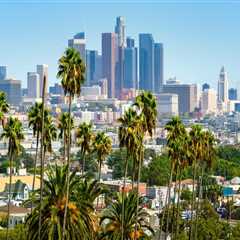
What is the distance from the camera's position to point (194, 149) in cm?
5253

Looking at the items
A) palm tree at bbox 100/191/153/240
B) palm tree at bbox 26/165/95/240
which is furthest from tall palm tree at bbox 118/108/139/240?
palm tree at bbox 26/165/95/240

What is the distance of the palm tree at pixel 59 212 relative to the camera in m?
35.2

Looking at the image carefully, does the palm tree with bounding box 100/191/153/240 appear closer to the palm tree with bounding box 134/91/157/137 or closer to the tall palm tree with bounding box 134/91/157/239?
the tall palm tree with bounding box 134/91/157/239

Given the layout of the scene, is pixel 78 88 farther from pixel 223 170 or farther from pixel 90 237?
pixel 223 170

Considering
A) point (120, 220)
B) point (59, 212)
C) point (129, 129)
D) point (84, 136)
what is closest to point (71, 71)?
point (129, 129)

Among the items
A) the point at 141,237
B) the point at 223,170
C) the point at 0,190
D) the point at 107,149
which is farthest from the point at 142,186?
the point at 141,237

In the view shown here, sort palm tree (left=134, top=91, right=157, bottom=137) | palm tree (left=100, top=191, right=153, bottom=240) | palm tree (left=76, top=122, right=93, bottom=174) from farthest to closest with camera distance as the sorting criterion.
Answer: palm tree (left=76, top=122, right=93, bottom=174)
palm tree (left=100, top=191, right=153, bottom=240)
palm tree (left=134, top=91, right=157, bottom=137)

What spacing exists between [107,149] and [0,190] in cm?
8788

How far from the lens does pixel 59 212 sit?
116 ft

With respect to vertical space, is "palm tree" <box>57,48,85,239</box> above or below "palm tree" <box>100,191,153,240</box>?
above

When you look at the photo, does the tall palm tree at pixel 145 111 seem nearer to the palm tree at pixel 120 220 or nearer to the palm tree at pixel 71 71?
the palm tree at pixel 120 220

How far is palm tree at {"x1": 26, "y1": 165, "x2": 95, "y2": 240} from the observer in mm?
35219

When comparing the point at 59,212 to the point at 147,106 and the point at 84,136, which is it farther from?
the point at 84,136

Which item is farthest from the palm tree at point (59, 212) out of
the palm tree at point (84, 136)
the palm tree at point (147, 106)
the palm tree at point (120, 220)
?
the palm tree at point (84, 136)
